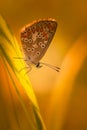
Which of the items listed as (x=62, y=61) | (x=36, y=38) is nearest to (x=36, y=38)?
(x=36, y=38)

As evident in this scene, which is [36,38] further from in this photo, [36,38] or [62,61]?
[62,61]

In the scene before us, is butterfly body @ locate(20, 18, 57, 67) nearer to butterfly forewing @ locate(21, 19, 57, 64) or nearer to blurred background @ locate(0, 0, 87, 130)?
butterfly forewing @ locate(21, 19, 57, 64)

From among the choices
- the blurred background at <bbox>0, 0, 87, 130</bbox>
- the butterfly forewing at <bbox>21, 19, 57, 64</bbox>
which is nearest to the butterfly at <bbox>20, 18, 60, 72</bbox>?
the butterfly forewing at <bbox>21, 19, 57, 64</bbox>

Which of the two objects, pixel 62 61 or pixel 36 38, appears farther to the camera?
pixel 62 61

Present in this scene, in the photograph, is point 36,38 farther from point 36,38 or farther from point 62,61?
point 62,61

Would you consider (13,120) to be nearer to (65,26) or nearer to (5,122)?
(5,122)

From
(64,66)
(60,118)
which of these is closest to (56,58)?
(64,66)
